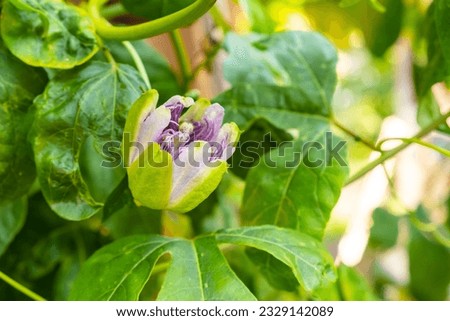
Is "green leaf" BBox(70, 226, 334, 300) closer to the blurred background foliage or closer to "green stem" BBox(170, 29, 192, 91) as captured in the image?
the blurred background foliage

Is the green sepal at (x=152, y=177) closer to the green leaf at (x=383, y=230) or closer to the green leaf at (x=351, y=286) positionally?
the green leaf at (x=351, y=286)

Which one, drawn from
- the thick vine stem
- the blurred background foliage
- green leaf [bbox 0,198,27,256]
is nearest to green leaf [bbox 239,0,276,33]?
the blurred background foliage

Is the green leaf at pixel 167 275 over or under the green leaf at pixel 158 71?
under

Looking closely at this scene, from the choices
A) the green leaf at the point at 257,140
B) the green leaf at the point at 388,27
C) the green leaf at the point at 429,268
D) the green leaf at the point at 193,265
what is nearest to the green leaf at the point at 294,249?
the green leaf at the point at 193,265

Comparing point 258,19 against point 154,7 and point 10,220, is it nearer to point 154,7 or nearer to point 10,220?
point 154,7

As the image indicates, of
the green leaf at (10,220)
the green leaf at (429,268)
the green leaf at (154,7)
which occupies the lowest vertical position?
the green leaf at (429,268)
